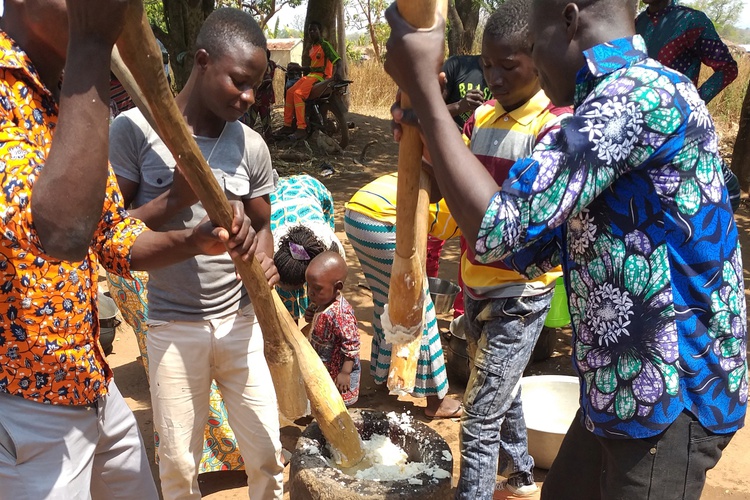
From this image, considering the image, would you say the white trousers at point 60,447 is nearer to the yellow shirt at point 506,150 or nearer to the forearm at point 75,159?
the forearm at point 75,159

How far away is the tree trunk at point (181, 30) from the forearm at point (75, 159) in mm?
6886

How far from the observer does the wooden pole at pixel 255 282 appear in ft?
4.50

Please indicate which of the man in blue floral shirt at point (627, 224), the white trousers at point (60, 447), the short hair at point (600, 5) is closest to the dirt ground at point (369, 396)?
the white trousers at point (60, 447)

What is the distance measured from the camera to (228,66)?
7.41 ft

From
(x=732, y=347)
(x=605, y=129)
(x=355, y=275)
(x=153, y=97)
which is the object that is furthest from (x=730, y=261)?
(x=355, y=275)

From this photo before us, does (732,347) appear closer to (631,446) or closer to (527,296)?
(631,446)

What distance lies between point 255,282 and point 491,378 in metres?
0.95

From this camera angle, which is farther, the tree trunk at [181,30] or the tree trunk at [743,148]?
the tree trunk at [181,30]

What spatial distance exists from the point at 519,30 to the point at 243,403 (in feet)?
5.48

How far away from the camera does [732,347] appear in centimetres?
140

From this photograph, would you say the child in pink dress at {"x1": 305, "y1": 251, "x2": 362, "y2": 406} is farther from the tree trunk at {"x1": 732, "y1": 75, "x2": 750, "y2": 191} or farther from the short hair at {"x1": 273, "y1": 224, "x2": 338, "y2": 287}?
the tree trunk at {"x1": 732, "y1": 75, "x2": 750, "y2": 191}

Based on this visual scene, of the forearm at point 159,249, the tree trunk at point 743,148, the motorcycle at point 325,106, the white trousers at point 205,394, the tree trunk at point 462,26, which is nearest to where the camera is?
the forearm at point 159,249

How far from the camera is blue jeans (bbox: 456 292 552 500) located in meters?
2.44

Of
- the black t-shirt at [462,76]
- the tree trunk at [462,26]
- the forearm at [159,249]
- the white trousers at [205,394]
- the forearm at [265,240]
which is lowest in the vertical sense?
the white trousers at [205,394]
